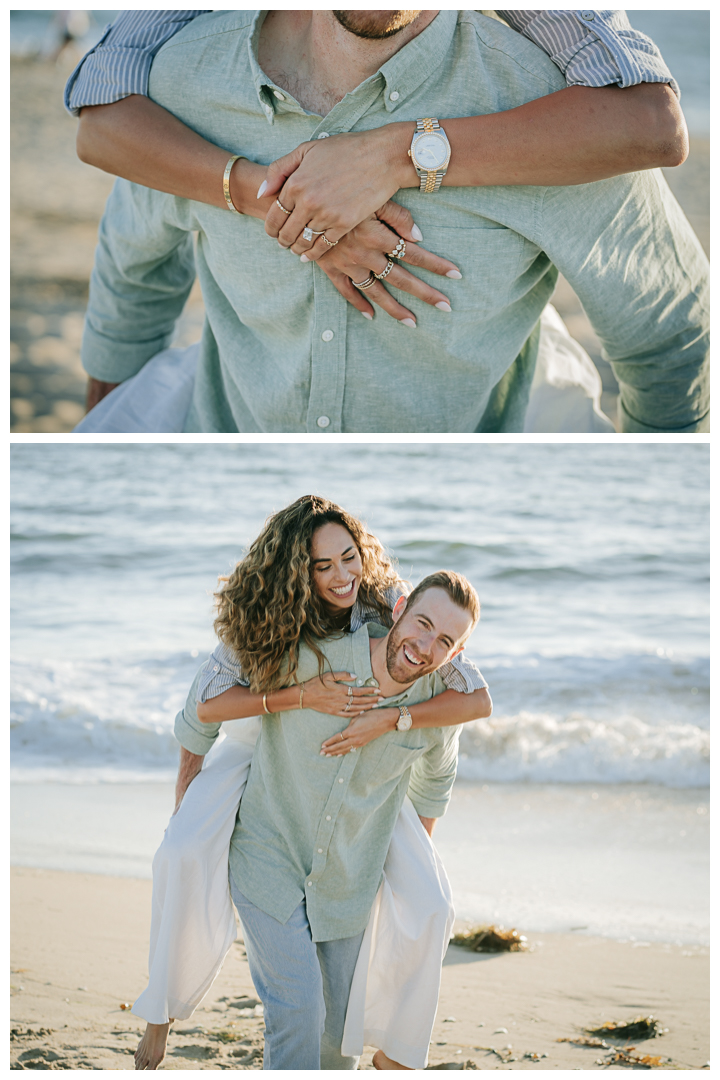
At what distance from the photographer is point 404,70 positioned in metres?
1.84

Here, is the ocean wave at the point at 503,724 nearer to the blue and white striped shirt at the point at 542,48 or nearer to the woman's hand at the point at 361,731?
the woman's hand at the point at 361,731

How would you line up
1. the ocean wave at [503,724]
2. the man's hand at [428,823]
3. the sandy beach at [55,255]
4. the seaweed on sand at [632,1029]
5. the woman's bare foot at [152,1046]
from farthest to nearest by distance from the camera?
the sandy beach at [55,255]
the ocean wave at [503,724]
the seaweed on sand at [632,1029]
the man's hand at [428,823]
the woman's bare foot at [152,1046]

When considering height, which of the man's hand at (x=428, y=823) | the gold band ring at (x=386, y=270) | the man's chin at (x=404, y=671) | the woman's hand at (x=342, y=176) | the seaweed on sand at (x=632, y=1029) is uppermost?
the woman's hand at (x=342, y=176)

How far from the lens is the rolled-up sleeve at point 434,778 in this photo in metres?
2.26

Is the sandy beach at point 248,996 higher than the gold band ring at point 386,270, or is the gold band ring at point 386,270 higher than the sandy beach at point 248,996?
the gold band ring at point 386,270

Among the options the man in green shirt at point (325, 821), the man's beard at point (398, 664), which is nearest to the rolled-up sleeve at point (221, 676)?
the man in green shirt at point (325, 821)

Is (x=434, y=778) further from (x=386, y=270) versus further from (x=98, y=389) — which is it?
(x=98, y=389)

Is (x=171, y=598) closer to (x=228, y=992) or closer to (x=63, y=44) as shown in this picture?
(x=228, y=992)

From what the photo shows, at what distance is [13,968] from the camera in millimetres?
2965

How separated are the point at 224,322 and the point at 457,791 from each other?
8.74 ft

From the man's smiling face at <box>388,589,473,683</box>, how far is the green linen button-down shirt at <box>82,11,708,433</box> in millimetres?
433

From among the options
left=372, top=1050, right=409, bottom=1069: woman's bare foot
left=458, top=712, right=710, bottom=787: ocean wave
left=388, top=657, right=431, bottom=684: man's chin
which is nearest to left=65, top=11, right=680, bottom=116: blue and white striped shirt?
left=388, top=657, right=431, bottom=684: man's chin

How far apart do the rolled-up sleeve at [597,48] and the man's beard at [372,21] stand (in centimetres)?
29

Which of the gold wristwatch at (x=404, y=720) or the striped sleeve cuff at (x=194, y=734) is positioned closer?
the gold wristwatch at (x=404, y=720)
